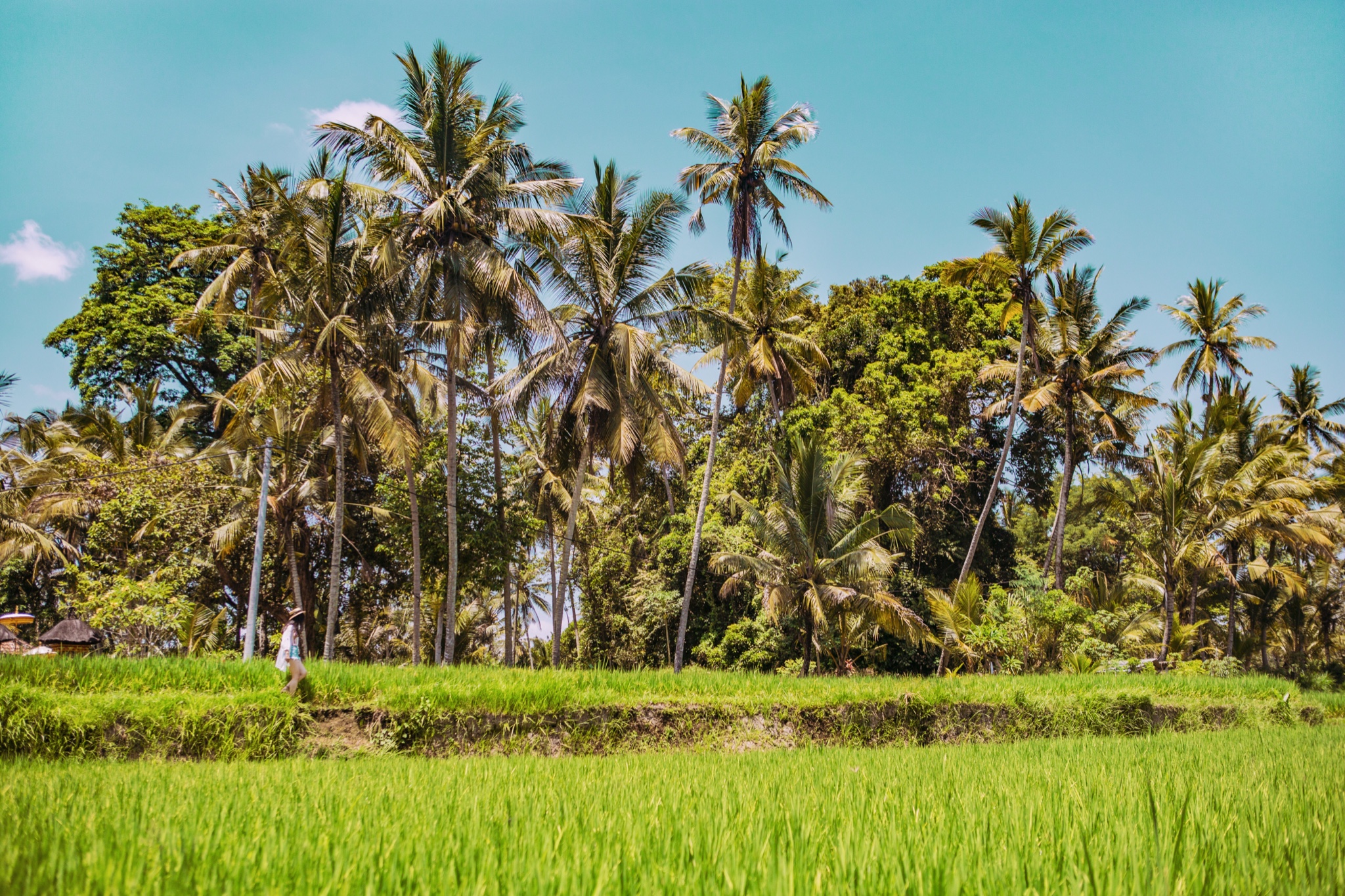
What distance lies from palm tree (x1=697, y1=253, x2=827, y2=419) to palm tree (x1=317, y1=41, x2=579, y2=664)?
15.6 ft

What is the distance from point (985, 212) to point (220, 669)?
18.5m

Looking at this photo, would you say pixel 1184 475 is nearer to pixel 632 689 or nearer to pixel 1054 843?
pixel 632 689

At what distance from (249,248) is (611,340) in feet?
31.5

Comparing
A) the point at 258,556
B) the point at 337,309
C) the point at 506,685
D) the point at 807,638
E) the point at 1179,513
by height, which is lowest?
the point at 807,638

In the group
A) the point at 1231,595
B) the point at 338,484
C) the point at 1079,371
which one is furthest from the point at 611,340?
the point at 1231,595

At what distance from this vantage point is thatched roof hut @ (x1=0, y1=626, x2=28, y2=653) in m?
13.4

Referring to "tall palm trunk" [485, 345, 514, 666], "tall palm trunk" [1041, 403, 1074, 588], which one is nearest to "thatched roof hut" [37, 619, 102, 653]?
"tall palm trunk" [485, 345, 514, 666]

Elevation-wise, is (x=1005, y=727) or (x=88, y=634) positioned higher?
(x=88, y=634)

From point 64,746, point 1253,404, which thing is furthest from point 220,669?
point 1253,404

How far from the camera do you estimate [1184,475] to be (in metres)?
18.6

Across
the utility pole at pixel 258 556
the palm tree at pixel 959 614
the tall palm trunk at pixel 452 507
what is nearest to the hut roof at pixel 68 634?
the utility pole at pixel 258 556

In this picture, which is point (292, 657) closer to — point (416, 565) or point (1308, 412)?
point (416, 565)

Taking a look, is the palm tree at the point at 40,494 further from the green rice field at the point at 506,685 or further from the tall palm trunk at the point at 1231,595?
the tall palm trunk at the point at 1231,595

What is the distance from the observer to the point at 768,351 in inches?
749
